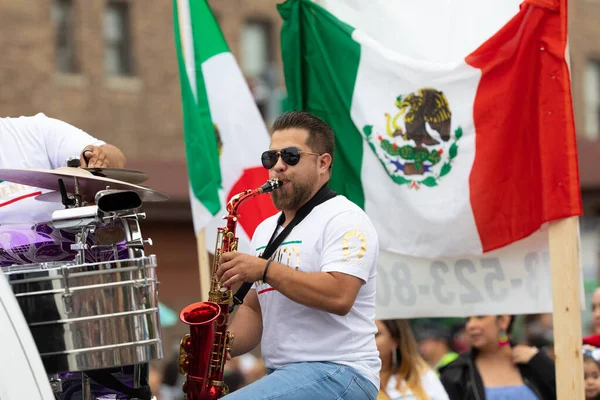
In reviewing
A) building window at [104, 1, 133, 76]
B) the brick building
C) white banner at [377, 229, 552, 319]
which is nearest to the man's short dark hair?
white banner at [377, 229, 552, 319]

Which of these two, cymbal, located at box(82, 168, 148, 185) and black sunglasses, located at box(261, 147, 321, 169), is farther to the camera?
black sunglasses, located at box(261, 147, 321, 169)

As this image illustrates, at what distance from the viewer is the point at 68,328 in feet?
10.8

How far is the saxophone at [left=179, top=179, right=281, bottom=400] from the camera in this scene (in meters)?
4.14

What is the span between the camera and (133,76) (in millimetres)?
23125

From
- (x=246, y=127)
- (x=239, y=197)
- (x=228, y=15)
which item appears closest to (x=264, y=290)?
(x=239, y=197)

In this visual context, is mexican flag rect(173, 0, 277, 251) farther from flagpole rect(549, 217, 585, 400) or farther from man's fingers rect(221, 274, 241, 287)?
man's fingers rect(221, 274, 241, 287)

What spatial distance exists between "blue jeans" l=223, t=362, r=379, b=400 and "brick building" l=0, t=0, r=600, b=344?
55.0 ft

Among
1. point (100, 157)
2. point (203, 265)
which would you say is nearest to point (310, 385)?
point (100, 157)

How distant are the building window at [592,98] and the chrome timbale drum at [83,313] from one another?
1091 inches

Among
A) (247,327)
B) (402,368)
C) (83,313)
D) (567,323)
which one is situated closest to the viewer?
(83,313)

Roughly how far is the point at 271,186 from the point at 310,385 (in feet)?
2.53

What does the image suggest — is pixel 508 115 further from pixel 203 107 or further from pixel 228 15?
pixel 228 15

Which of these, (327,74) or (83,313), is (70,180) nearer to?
(83,313)

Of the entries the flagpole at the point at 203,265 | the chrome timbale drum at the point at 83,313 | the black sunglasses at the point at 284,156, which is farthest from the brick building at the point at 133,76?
the chrome timbale drum at the point at 83,313
